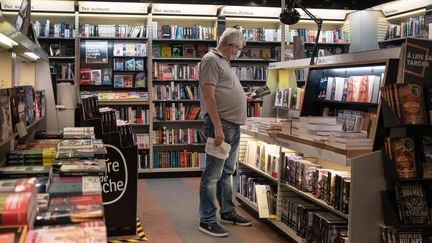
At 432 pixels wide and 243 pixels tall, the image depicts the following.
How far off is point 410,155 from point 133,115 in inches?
207

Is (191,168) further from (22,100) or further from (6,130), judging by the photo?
(6,130)

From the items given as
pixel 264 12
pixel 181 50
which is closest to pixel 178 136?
pixel 181 50

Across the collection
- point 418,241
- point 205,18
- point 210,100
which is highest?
point 205,18

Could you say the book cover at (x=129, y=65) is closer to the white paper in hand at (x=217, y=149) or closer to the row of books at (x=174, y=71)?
the row of books at (x=174, y=71)

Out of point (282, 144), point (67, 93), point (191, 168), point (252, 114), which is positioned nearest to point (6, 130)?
point (282, 144)

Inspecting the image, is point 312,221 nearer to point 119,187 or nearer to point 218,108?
point 218,108

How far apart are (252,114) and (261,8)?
171cm

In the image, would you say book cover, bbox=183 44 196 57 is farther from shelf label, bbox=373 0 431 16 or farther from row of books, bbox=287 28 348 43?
shelf label, bbox=373 0 431 16

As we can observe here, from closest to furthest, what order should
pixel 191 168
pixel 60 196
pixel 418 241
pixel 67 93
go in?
1. pixel 60 196
2. pixel 418 241
3. pixel 67 93
4. pixel 191 168

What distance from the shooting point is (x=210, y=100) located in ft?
13.6

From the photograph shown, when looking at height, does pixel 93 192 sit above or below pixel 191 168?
above

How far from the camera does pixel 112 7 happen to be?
755 cm

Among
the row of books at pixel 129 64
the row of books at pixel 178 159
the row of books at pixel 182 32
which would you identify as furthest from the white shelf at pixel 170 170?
the row of books at pixel 182 32

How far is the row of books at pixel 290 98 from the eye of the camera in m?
4.94
